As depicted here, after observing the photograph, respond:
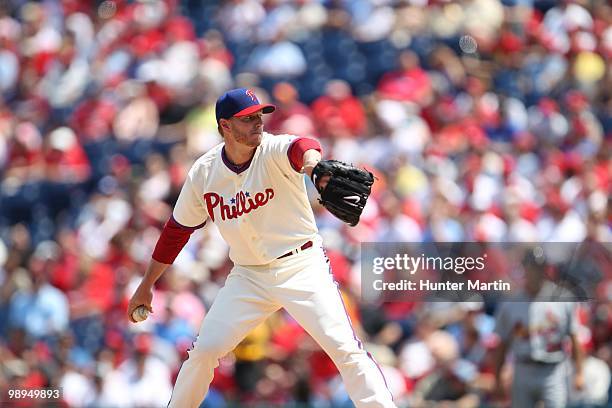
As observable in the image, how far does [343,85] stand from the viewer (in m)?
10.1

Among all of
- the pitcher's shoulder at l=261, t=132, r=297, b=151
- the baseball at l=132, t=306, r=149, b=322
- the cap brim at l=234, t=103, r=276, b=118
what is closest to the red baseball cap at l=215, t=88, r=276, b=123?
the cap brim at l=234, t=103, r=276, b=118

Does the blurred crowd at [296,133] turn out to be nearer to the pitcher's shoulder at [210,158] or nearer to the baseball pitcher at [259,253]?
the baseball pitcher at [259,253]

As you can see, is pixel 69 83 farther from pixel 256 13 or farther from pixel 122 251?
pixel 122 251

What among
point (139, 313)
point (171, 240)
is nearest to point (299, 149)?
point (171, 240)

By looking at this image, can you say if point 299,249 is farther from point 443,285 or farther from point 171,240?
point 443,285

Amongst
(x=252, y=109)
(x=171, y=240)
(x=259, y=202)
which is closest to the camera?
(x=252, y=109)

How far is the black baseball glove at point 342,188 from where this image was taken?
438 centimetres

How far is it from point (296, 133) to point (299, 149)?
5.00 m

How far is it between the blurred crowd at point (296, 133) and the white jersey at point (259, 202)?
279cm

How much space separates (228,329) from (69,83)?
6.84m

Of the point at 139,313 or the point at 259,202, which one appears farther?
the point at 139,313

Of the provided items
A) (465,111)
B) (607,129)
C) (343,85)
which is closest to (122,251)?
(343,85)

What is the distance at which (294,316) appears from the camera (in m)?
5.04

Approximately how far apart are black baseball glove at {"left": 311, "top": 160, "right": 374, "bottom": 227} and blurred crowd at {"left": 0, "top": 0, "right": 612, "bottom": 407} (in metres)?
3.40
